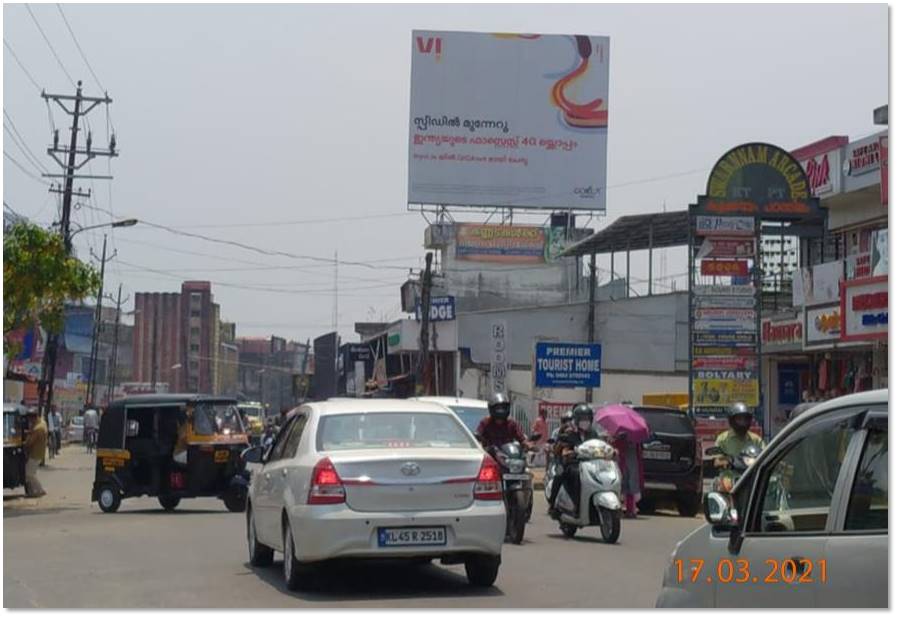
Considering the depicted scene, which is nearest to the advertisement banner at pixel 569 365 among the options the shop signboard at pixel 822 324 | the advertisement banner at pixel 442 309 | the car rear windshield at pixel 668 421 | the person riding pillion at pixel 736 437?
the shop signboard at pixel 822 324

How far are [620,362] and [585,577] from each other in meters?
37.6

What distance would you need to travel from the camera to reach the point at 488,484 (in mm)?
10891

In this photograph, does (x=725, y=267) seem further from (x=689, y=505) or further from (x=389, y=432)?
(x=389, y=432)

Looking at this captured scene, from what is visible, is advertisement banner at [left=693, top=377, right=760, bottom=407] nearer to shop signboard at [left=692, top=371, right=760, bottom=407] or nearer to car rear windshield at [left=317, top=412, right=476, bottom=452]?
shop signboard at [left=692, top=371, right=760, bottom=407]

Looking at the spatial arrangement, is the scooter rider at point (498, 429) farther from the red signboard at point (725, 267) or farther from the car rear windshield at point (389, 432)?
the red signboard at point (725, 267)

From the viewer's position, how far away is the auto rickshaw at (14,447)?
25969mm

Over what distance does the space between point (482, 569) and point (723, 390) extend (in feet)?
54.7

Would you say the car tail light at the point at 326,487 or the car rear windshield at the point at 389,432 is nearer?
the car tail light at the point at 326,487

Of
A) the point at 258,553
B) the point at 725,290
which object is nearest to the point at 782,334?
the point at 725,290

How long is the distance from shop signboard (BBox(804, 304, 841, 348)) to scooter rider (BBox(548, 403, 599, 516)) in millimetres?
12133

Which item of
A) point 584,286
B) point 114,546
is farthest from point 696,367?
point 584,286

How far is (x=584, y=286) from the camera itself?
64688mm

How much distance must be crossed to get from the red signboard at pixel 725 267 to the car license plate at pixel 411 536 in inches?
678

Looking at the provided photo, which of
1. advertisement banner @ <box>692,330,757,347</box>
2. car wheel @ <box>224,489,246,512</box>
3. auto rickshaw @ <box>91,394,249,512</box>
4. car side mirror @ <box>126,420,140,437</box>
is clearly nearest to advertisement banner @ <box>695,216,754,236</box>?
advertisement banner @ <box>692,330,757,347</box>
